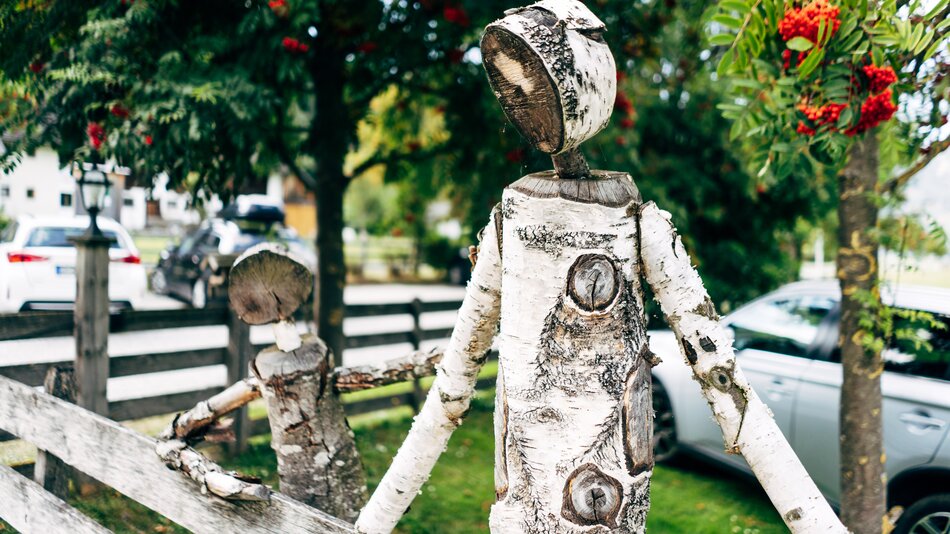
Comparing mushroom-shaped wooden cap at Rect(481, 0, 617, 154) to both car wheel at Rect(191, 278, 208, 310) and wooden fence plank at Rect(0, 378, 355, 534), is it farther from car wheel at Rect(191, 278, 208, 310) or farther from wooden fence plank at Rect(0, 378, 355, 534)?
car wheel at Rect(191, 278, 208, 310)

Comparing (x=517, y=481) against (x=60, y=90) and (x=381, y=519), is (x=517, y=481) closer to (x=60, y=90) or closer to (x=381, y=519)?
(x=381, y=519)

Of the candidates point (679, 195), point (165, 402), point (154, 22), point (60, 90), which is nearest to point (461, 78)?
point (154, 22)

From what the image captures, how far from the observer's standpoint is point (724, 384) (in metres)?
1.51

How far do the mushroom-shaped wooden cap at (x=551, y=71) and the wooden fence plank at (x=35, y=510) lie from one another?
2195 mm

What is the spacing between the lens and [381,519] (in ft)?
5.78

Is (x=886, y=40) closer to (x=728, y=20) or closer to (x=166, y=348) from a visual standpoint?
(x=728, y=20)

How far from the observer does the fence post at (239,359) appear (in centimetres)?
522

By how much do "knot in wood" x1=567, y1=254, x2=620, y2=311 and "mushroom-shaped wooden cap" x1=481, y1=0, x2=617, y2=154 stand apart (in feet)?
0.78

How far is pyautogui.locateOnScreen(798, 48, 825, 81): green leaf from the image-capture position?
2.19 meters

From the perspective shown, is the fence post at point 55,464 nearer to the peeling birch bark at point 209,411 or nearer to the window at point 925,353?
the peeling birch bark at point 209,411

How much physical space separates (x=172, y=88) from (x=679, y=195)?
6671mm

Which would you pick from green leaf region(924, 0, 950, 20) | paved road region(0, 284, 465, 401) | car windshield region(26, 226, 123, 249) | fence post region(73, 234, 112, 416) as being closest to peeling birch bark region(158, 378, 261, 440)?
paved road region(0, 284, 465, 401)

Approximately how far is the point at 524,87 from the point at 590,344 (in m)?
0.53

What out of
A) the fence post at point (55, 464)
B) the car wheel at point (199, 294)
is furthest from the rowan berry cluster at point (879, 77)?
the car wheel at point (199, 294)
